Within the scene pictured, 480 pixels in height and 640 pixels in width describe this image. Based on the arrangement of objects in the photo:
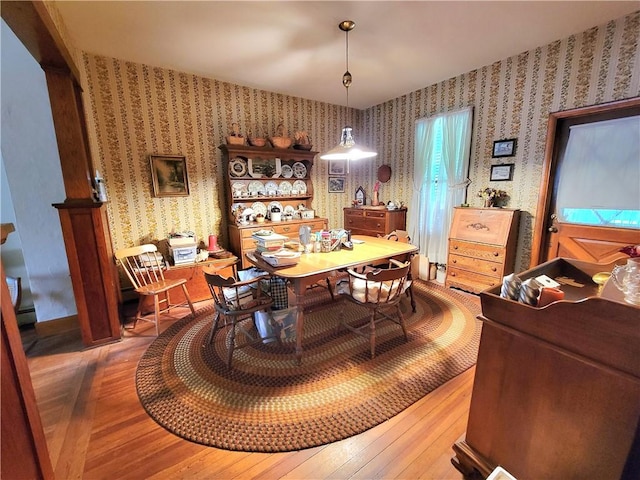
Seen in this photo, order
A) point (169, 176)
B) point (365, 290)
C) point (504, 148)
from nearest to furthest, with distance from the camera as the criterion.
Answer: point (365, 290) → point (504, 148) → point (169, 176)

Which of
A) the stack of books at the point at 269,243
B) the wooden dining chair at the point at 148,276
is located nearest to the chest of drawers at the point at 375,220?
the stack of books at the point at 269,243

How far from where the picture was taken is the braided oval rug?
1.58m

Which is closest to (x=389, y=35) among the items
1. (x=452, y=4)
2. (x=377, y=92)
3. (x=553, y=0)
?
(x=452, y=4)

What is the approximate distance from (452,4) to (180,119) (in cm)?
310

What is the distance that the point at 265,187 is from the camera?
4.10 metres

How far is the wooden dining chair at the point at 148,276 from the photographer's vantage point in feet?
8.87

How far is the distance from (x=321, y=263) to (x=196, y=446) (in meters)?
1.36

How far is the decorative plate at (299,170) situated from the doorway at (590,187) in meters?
3.01

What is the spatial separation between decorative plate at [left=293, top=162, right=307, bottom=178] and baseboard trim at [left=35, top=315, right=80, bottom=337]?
313 cm

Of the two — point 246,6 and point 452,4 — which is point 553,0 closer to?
point 452,4

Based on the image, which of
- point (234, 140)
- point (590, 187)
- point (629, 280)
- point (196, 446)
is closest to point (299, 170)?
point (234, 140)

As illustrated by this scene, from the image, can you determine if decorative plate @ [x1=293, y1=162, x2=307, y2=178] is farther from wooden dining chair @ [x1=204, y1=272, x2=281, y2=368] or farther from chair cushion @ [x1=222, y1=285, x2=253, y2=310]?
chair cushion @ [x1=222, y1=285, x2=253, y2=310]

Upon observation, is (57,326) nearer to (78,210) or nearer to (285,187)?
(78,210)

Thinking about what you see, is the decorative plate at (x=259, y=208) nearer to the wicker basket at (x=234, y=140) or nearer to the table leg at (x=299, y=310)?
the wicker basket at (x=234, y=140)
